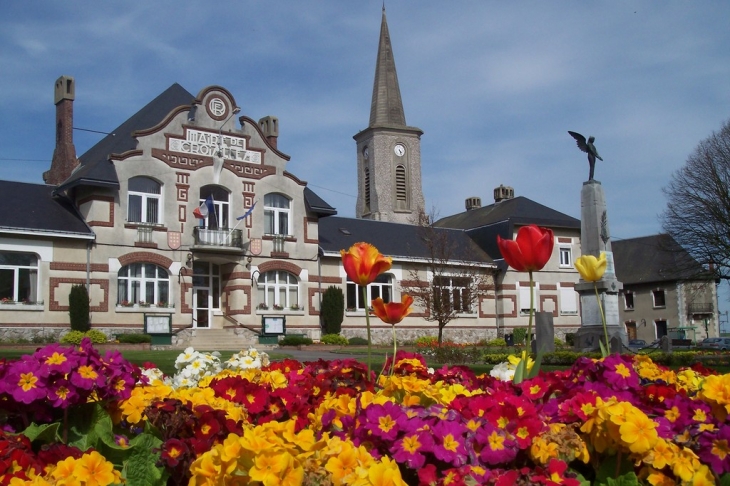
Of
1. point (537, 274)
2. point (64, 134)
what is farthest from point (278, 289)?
point (537, 274)

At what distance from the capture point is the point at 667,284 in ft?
172

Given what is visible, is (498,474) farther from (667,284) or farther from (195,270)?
(667,284)

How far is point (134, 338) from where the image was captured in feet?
91.3

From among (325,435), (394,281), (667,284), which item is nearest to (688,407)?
(325,435)

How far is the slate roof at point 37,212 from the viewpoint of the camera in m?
28.1

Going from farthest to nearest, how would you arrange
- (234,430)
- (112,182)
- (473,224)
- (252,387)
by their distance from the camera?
(473,224) → (112,182) → (252,387) → (234,430)

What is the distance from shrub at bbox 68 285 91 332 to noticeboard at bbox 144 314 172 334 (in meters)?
2.20

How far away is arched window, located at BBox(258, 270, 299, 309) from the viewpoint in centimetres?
3356

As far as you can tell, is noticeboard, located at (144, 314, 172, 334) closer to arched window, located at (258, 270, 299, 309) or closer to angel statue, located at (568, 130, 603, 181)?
arched window, located at (258, 270, 299, 309)

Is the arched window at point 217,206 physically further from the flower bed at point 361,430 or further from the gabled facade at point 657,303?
the gabled facade at point 657,303

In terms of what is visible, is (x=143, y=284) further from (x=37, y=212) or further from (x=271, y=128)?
(x=271, y=128)

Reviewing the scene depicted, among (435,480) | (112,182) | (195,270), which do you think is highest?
(112,182)

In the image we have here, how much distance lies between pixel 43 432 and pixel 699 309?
56.1 metres

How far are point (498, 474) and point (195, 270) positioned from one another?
31289 mm
